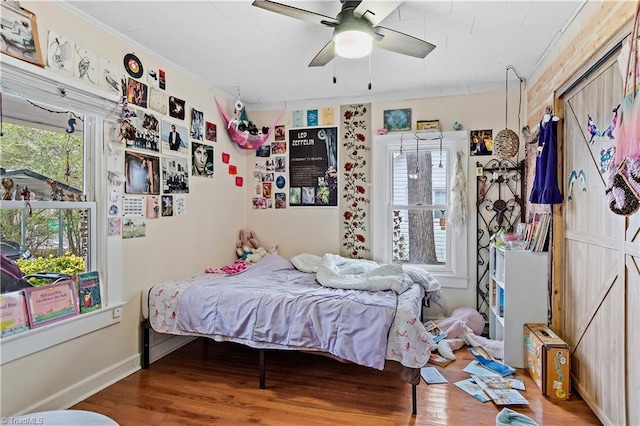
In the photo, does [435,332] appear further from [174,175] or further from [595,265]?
[174,175]

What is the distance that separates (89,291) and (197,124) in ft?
5.80

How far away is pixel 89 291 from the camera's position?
8.11 feet

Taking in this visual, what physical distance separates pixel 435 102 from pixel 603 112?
1845mm

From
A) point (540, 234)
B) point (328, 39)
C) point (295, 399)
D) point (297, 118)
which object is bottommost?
point (295, 399)

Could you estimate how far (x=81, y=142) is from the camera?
8.16 feet

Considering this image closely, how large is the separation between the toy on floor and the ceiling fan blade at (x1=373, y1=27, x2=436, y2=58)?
2.36 m

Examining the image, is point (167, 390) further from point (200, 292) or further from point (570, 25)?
point (570, 25)

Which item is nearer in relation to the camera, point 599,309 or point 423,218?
point 599,309

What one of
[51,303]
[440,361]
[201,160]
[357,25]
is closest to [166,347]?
[51,303]

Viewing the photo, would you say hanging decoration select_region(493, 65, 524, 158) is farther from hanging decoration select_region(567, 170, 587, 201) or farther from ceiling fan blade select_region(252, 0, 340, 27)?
ceiling fan blade select_region(252, 0, 340, 27)

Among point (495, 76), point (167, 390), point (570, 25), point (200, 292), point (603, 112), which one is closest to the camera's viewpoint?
point (603, 112)

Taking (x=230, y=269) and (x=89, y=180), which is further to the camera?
(x=230, y=269)

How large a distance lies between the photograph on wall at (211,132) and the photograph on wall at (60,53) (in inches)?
56.2

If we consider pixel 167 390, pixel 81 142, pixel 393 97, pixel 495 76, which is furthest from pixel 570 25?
pixel 167 390
